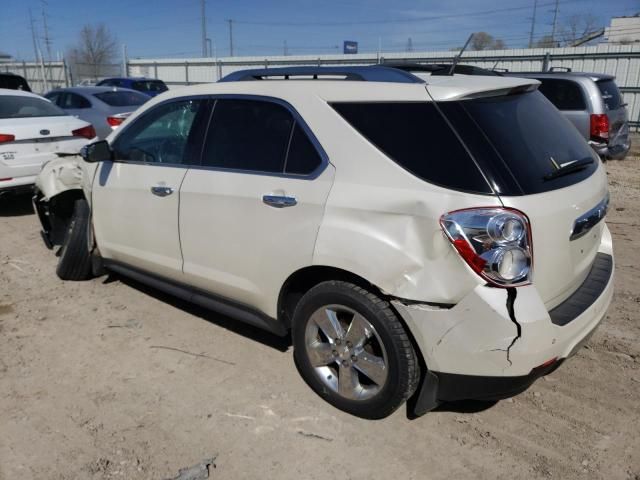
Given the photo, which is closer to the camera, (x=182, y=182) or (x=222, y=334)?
(x=182, y=182)

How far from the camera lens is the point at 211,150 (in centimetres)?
349

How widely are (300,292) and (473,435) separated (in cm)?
120

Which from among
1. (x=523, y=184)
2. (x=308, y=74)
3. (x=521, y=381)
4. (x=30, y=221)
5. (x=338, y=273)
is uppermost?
(x=308, y=74)

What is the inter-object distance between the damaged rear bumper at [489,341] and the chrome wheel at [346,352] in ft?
0.86

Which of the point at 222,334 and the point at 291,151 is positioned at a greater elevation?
the point at 291,151

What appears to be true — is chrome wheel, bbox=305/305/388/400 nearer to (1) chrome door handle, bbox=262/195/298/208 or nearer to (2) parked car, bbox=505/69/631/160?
(1) chrome door handle, bbox=262/195/298/208

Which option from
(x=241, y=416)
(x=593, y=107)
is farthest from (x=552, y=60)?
(x=241, y=416)

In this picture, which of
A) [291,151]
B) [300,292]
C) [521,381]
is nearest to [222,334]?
[300,292]

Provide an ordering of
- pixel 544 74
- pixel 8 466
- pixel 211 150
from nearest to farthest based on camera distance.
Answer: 1. pixel 8 466
2. pixel 211 150
3. pixel 544 74

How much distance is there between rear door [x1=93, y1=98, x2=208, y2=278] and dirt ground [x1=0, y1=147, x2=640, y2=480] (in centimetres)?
58

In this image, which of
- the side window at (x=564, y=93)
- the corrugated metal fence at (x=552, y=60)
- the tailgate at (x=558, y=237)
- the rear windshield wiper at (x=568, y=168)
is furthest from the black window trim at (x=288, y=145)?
the corrugated metal fence at (x=552, y=60)

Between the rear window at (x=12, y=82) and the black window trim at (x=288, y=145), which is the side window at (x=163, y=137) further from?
the rear window at (x=12, y=82)

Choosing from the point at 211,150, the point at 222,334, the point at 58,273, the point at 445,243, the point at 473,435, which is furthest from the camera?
the point at 58,273

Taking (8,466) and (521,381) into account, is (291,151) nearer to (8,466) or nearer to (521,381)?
(521,381)
